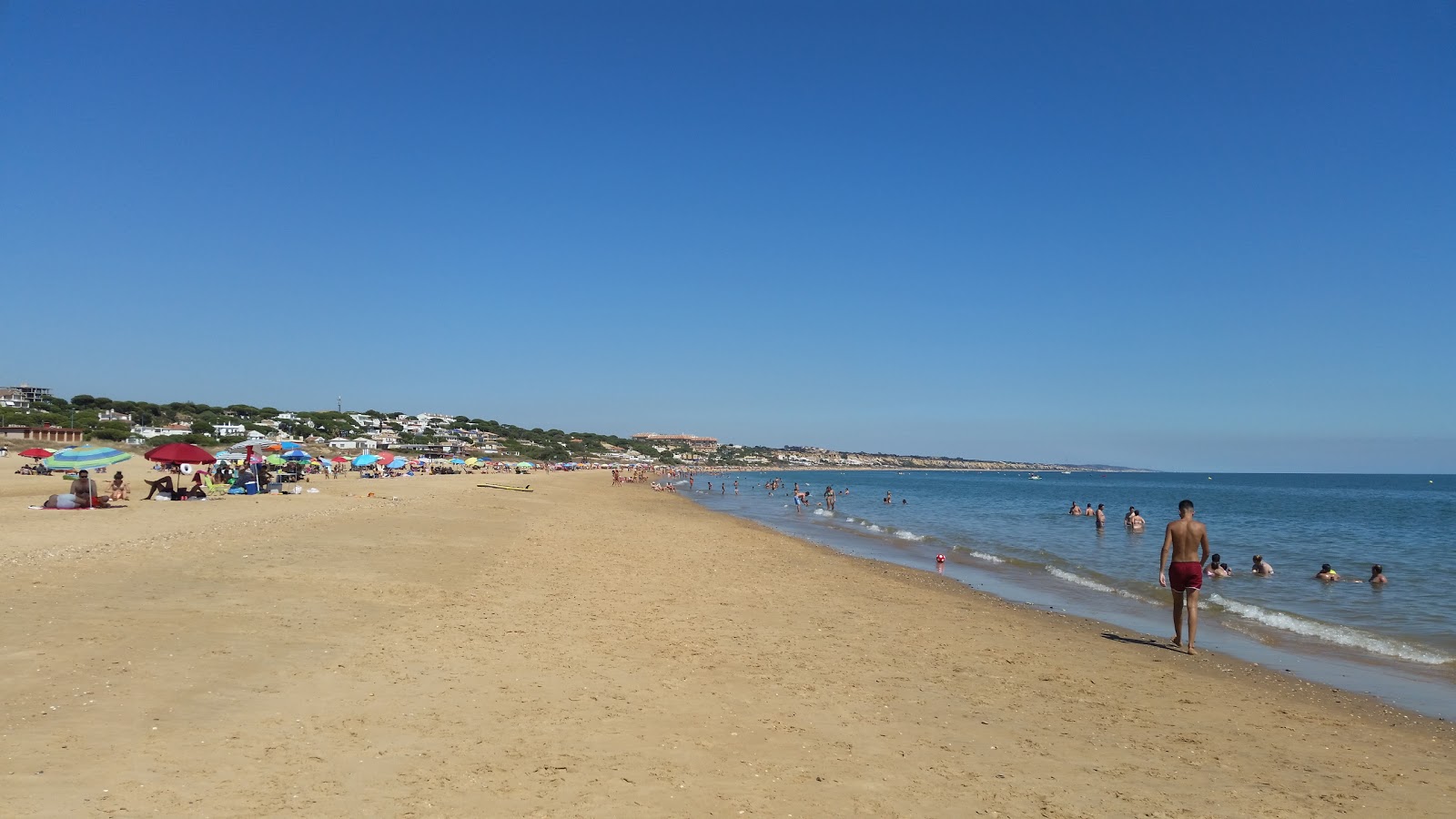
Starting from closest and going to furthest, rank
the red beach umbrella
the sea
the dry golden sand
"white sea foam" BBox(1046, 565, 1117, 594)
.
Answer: the dry golden sand < the sea < "white sea foam" BBox(1046, 565, 1117, 594) < the red beach umbrella

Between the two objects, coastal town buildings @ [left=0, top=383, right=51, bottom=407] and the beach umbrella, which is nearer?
the beach umbrella

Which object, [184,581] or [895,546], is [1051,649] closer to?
[184,581]

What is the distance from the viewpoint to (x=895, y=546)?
2498 centimetres

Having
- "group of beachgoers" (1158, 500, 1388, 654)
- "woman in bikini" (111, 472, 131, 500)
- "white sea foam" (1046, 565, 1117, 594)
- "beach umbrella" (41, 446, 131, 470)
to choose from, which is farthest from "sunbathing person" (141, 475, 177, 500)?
"group of beachgoers" (1158, 500, 1388, 654)

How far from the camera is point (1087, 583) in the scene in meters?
16.8

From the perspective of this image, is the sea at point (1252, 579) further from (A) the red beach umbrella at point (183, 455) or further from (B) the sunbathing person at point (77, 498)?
(B) the sunbathing person at point (77, 498)

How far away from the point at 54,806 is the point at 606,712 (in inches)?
124

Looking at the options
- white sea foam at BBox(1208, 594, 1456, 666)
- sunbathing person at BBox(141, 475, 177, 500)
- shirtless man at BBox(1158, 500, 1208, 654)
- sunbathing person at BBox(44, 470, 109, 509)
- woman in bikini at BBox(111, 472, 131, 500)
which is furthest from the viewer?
sunbathing person at BBox(141, 475, 177, 500)

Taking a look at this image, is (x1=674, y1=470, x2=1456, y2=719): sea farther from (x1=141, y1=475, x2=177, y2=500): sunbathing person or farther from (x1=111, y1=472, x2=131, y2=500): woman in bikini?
(x1=111, y1=472, x2=131, y2=500): woman in bikini

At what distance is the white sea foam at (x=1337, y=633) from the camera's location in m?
10.6

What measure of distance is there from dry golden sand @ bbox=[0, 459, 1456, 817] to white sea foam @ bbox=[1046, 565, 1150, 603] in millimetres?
4068

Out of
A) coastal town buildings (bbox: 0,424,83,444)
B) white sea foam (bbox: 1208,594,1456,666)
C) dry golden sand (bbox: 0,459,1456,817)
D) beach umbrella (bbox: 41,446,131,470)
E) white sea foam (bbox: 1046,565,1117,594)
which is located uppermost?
beach umbrella (bbox: 41,446,131,470)

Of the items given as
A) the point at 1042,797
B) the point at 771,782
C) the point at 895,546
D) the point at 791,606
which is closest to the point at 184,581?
the point at 791,606

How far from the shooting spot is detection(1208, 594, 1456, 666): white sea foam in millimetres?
10578
